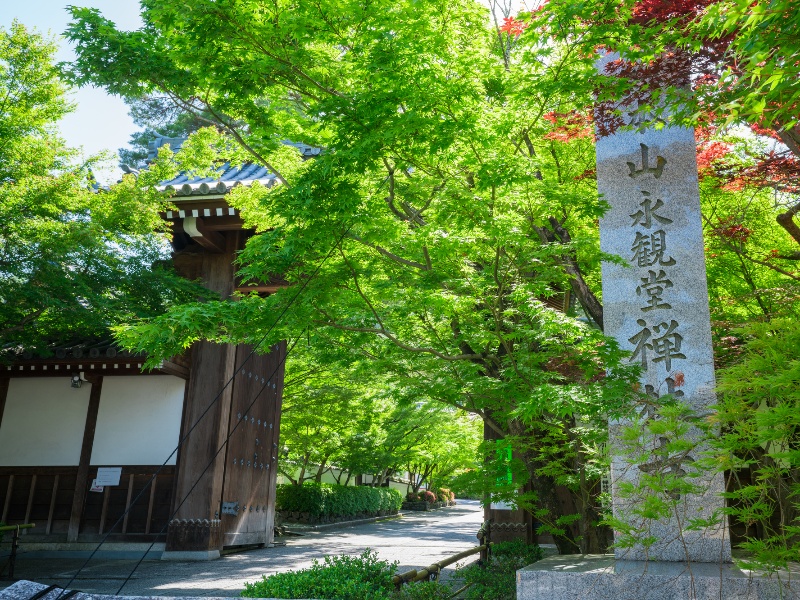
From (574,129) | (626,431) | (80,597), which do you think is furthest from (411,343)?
(80,597)

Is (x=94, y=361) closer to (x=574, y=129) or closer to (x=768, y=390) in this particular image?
(x=574, y=129)

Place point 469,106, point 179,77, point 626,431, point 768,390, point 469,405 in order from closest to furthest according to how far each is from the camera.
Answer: point 768,390 < point 626,431 < point 469,106 < point 179,77 < point 469,405

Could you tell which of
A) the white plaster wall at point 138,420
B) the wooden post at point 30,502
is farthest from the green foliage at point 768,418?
the wooden post at point 30,502

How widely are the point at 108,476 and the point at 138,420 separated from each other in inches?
42.6

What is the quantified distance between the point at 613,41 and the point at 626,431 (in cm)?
344

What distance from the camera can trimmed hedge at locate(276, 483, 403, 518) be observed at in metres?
21.6

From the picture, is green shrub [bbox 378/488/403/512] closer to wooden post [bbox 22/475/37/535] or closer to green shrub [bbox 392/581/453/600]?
wooden post [bbox 22/475/37/535]

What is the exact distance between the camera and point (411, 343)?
28.0 ft

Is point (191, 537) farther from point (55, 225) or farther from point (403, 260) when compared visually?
point (403, 260)

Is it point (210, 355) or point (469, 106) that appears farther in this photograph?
point (210, 355)

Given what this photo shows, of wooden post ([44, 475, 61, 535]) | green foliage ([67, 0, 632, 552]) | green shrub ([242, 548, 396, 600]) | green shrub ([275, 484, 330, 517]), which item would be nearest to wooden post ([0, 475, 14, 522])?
wooden post ([44, 475, 61, 535])

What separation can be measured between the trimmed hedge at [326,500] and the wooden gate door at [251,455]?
7.78 metres

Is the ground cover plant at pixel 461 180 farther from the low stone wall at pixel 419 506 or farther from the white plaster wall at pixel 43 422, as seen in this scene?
the low stone wall at pixel 419 506

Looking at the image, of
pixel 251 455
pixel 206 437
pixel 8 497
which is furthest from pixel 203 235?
pixel 8 497
